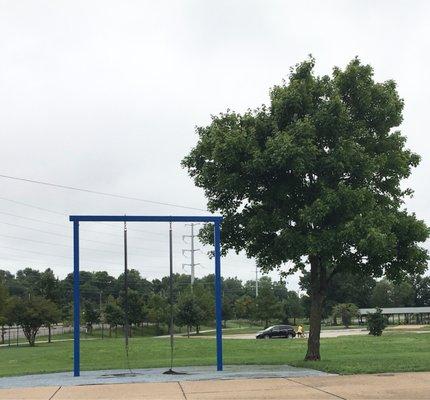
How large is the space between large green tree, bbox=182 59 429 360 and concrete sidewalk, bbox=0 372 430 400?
4.19m

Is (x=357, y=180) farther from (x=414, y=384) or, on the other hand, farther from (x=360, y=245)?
(x=414, y=384)

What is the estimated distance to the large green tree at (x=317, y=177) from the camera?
1808 centimetres

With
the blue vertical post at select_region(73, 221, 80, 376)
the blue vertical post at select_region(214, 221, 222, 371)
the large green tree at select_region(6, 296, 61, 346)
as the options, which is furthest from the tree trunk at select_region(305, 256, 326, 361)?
the large green tree at select_region(6, 296, 61, 346)

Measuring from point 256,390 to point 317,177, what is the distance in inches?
308

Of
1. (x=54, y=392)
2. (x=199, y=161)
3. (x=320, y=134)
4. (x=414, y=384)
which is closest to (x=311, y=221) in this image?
(x=320, y=134)

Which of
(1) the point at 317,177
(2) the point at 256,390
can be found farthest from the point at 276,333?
(2) the point at 256,390

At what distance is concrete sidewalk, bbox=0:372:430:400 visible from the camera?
12.3m

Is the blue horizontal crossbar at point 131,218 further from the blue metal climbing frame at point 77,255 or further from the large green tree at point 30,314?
the large green tree at point 30,314

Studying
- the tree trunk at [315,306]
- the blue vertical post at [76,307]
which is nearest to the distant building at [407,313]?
the tree trunk at [315,306]

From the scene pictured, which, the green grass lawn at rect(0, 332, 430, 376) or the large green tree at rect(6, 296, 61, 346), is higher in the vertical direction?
the large green tree at rect(6, 296, 61, 346)

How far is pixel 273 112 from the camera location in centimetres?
1961

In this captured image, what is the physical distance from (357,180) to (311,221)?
7.47 feet

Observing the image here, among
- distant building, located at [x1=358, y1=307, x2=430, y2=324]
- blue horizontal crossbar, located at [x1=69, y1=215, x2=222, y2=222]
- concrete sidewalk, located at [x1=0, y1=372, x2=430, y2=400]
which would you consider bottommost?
distant building, located at [x1=358, y1=307, x2=430, y2=324]

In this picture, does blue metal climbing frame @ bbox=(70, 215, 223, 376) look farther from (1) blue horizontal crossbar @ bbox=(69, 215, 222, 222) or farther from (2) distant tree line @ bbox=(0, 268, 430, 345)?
(2) distant tree line @ bbox=(0, 268, 430, 345)
